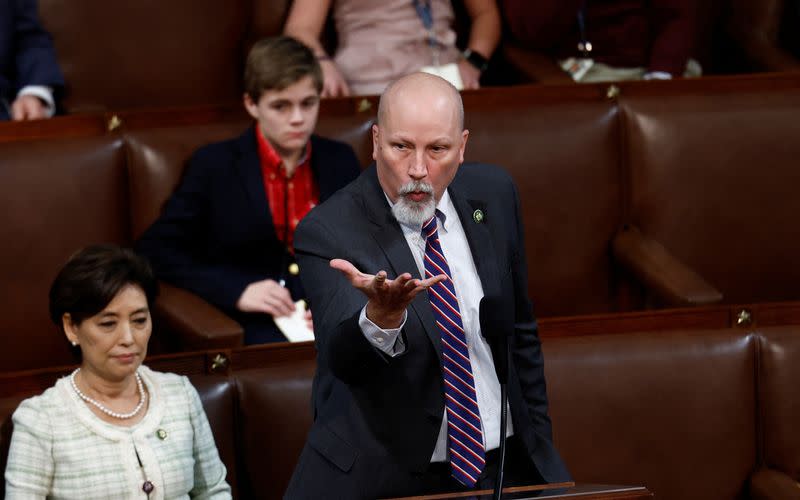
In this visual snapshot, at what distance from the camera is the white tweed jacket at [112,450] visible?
45.4 inches

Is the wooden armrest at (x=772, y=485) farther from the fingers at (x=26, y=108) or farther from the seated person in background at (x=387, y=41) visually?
the fingers at (x=26, y=108)

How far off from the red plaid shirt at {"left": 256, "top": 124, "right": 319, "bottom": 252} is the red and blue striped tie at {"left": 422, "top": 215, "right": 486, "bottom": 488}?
69cm

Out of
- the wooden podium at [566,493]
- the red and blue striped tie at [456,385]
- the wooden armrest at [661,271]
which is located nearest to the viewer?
the wooden podium at [566,493]

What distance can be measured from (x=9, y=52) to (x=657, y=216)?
0.98 m

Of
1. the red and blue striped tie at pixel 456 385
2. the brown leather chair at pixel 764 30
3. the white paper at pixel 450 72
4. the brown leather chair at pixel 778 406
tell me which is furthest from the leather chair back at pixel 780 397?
the brown leather chair at pixel 764 30

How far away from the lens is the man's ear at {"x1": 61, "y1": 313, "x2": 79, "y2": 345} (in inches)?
48.3

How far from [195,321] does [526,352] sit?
19.5 inches

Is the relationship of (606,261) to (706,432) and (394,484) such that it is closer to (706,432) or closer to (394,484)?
(706,432)

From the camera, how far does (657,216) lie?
176cm

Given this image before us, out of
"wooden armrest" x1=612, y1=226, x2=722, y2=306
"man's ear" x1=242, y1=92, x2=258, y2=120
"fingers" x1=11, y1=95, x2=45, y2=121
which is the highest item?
"man's ear" x1=242, y1=92, x2=258, y2=120

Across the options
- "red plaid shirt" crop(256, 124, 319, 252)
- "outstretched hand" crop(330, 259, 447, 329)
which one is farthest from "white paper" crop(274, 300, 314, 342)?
"outstretched hand" crop(330, 259, 447, 329)

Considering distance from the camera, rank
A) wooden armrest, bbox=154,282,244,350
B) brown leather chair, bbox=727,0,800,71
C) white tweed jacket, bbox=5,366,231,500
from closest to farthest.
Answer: white tweed jacket, bbox=5,366,231,500, wooden armrest, bbox=154,282,244,350, brown leather chair, bbox=727,0,800,71

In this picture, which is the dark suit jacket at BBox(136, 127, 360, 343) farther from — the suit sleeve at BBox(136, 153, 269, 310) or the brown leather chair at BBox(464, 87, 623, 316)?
the brown leather chair at BBox(464, 87, 623, 316)

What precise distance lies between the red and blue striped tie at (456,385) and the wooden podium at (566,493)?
0.17m
